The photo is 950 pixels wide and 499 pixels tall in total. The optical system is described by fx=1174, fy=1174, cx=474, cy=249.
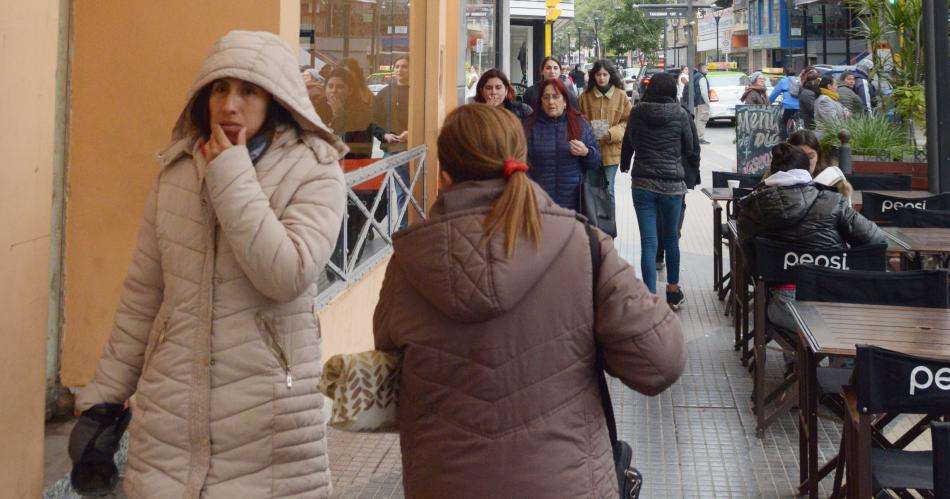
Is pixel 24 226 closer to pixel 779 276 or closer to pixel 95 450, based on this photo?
pixel 95 450

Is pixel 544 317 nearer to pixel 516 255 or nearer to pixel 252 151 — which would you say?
pixel 516 255

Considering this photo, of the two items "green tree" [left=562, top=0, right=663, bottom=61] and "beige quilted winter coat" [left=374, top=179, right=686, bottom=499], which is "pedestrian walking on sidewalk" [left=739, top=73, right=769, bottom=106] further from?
"green tree" [left=562, top=0, right=663, bottom=61]

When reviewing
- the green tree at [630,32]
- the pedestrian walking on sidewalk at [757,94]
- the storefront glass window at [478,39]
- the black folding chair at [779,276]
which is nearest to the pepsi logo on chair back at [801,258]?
the black folding chair at [779,276]

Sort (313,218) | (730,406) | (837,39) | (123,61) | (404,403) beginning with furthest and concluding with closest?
(837,39) → (730,406) → (123,61) → (313,218) → (404,403)

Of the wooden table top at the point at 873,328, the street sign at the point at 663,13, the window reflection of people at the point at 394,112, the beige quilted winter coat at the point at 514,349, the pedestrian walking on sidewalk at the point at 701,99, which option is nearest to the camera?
the beige quilted winter coat at the point at 514,349

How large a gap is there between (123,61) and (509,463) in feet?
10.9

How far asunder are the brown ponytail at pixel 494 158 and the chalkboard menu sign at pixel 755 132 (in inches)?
496

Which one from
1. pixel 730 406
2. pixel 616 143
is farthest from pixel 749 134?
pixel 730 406

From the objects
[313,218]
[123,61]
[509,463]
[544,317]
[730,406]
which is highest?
[123,61]

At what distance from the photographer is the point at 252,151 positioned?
2980 mm

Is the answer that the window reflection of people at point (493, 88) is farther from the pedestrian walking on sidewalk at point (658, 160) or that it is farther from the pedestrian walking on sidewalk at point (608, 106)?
the pedestrian walking on sidewalk at point (608, 106)

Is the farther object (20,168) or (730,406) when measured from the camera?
(730,406)

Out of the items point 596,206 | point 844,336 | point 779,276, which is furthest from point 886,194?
point 844,336

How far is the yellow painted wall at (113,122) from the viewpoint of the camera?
199 inches
